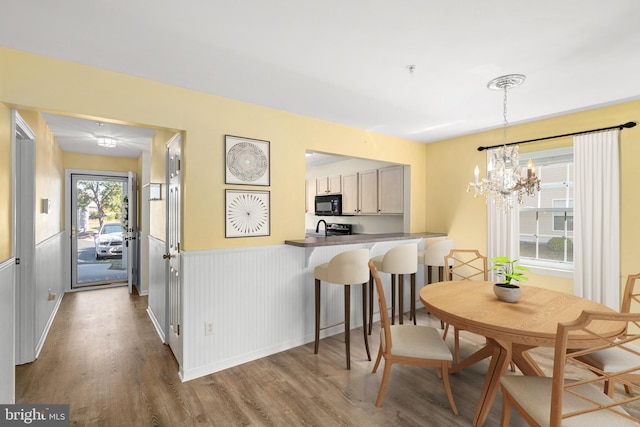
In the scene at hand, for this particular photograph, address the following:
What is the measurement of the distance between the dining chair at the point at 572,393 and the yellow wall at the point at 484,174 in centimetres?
179

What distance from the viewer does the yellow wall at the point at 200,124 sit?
2131mm

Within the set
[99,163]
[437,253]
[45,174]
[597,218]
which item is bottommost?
[437,253]

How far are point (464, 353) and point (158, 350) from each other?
3.11 metres

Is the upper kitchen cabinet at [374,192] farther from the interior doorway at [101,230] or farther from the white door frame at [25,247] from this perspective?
the white door frame at [25,247]

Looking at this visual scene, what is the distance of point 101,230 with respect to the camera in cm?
630

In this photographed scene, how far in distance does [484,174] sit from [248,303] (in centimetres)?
336

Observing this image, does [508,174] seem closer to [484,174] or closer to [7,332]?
[484,174]

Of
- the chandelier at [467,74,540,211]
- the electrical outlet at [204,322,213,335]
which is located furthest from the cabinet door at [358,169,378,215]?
the electrical outlet at [204,322,213,335]

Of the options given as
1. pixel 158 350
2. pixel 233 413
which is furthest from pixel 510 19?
pixel 158 350

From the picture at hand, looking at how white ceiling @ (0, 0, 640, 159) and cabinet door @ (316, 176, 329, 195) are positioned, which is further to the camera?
cabinet door @ (316, 176, 329, 195)

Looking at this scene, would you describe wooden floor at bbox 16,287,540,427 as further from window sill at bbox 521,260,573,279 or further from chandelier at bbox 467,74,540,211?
chandelier at bbox 467,74,540,211

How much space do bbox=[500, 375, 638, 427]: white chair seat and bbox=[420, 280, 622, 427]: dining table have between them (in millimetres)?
205

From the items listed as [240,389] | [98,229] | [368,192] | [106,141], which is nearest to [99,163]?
[98,229]

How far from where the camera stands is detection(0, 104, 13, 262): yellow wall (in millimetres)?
2092
